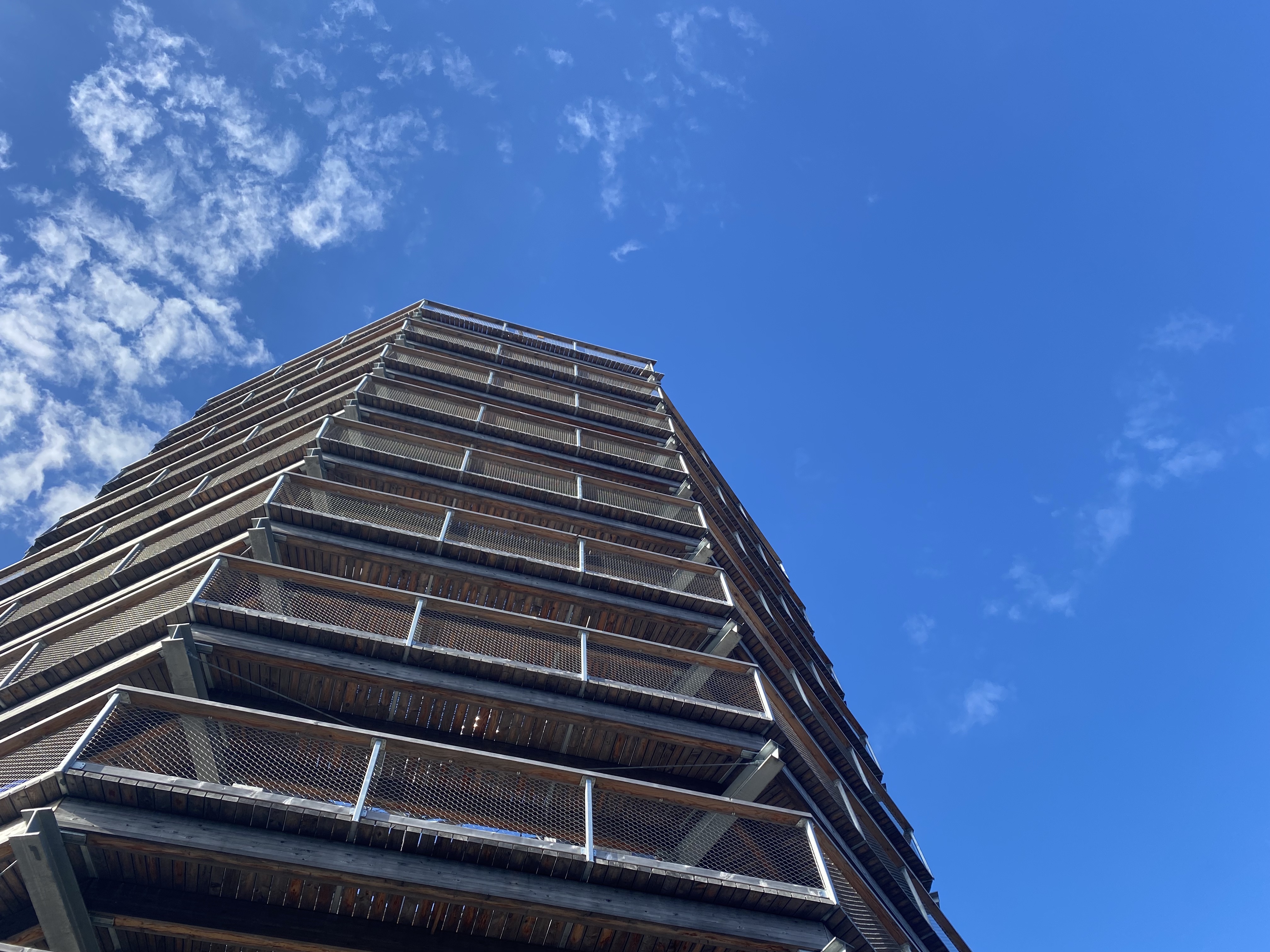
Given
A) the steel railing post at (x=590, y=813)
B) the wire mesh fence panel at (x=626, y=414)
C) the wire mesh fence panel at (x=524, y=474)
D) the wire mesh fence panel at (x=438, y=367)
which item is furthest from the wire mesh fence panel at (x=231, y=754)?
the wire mesh fence panel at (x=626, y=414)

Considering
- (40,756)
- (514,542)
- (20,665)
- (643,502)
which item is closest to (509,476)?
(643,502)

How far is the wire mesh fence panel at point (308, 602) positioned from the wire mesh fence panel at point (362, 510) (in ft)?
7.88

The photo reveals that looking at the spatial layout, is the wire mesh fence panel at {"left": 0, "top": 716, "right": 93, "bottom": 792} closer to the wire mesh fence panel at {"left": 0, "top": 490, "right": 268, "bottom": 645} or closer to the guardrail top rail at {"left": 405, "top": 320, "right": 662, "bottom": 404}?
the wire mesh fence panel at {"left": 0, "top": 490, "right": 268, "bottom": 645}

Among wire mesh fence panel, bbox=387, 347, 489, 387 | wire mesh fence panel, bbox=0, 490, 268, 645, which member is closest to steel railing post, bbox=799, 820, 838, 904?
wire mesh fence panel, bbox=0, 490, 268, 645

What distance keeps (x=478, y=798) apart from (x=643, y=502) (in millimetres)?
9699

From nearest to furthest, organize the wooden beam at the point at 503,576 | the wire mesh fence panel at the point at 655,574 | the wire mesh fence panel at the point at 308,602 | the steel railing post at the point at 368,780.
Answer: the steel railing post at the point at 368,780
the wire mesh fence panel at the point at 308,602
the wooden beam at the point at 503,576
the wire mesh fence panel at the point at 655,574

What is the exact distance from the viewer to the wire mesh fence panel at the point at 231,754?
7.02 m

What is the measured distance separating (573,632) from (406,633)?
2.07 m

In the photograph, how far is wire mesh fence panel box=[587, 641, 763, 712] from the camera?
34.8ft

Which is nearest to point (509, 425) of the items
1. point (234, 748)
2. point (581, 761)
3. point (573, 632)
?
point (573, 632)

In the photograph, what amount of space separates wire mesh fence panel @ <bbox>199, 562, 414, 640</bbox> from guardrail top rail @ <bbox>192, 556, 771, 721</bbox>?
1 centimetres

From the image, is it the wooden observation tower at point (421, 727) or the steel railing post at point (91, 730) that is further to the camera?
the wooden observation tower at point (421, 727)

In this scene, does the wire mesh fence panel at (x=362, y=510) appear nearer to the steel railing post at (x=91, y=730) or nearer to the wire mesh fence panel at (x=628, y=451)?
the steel railing post at (x=91, y=730)

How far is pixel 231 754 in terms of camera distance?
24.1 feet
